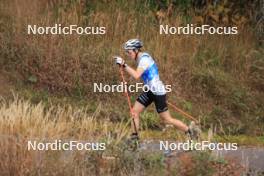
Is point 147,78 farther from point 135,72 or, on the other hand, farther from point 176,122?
point 176,122

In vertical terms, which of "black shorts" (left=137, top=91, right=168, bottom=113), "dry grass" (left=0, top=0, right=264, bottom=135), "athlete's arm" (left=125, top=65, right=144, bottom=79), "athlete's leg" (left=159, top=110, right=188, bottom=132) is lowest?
"athlete's leg" (left=159, top=110, right=188, bottom=132)

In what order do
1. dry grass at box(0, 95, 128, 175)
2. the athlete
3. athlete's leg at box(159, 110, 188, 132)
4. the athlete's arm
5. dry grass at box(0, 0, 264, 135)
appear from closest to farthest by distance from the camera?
dry grass at box(0, 95, 128, 175), the athlete's arm, the athlete, athlete's leg at box(159, 110, 188, 132), dry grass at box(0, 0, 264, 135)

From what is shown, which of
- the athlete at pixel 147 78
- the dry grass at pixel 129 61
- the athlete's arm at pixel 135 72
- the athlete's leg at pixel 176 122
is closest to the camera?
the athlete's arm at pixel 135 72

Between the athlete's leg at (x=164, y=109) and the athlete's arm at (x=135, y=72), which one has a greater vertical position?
the athlete's arm at (x=135, y=72)

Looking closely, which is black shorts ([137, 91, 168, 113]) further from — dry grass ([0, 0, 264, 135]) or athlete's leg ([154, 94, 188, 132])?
dry grass ([0, 0, 264, 135])

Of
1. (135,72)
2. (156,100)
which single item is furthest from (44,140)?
(156,100)

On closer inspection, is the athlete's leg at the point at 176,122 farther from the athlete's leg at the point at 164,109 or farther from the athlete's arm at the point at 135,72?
the athlete's arm at the point at 135,72

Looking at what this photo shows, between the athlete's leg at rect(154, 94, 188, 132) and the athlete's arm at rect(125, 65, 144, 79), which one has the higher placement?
the athlete's arm at rect(125, 65, 144, 79)

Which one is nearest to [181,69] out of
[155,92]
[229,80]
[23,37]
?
[229,80]

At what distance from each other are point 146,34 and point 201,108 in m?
2.41

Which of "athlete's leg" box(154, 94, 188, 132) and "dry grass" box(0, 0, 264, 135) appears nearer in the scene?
"athlete's leg" box(154, 94, 188, 132)

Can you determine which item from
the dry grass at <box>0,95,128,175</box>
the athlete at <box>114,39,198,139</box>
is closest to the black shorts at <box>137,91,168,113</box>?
the athlete at <box>114,39,198,139</box>

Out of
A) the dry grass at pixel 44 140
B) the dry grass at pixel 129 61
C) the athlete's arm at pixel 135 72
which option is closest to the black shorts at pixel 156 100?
the athlete's arm at pixel 135 72

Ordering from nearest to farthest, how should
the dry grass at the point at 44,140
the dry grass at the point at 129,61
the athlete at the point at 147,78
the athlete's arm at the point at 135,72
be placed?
the dry grass at the point at 44,140
the athlete's arm at the point at 135,72
the athlete at the point at 147,78
the dry grass at the point at 129,61
